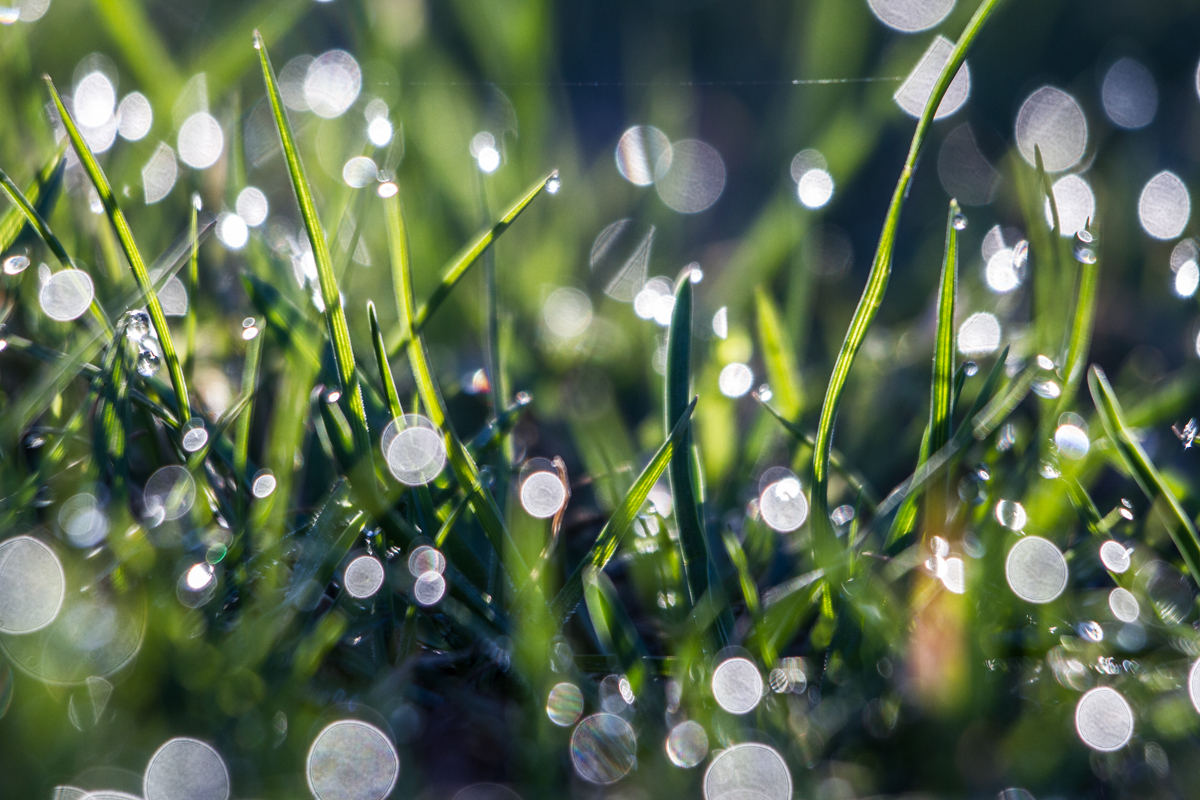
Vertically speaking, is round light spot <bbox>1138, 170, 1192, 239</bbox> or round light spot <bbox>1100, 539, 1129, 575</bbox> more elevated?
round light spot <bbox>1100, 539, 1129, 575</bbox>

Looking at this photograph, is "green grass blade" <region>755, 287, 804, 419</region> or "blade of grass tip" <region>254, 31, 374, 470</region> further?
"green grass blade" <region>755, 287, 804, 419</region>

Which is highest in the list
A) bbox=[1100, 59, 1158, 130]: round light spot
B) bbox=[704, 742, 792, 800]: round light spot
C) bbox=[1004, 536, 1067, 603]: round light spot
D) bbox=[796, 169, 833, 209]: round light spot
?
bbox=[796, 169, 833, 209]: round light spot

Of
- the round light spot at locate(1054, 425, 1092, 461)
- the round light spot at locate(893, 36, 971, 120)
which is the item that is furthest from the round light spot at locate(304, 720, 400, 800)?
the round light spot at locate(893, 36, 971, 120)

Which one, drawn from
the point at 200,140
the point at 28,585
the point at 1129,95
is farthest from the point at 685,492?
the point at 1129,95

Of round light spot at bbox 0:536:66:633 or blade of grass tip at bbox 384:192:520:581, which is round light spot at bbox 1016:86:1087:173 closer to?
blade of grass tip at bbox 384:192:520:581

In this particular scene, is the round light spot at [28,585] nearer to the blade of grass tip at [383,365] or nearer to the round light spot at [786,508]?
the blade of grass tip at [383,365]

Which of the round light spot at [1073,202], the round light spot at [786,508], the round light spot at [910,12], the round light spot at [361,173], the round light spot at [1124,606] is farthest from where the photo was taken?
the round light spot at [910,12]

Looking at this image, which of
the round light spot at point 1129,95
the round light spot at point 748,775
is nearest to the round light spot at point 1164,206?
the round light spot at point 1129,95

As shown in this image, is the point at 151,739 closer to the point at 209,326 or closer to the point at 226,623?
the point at 226,623
